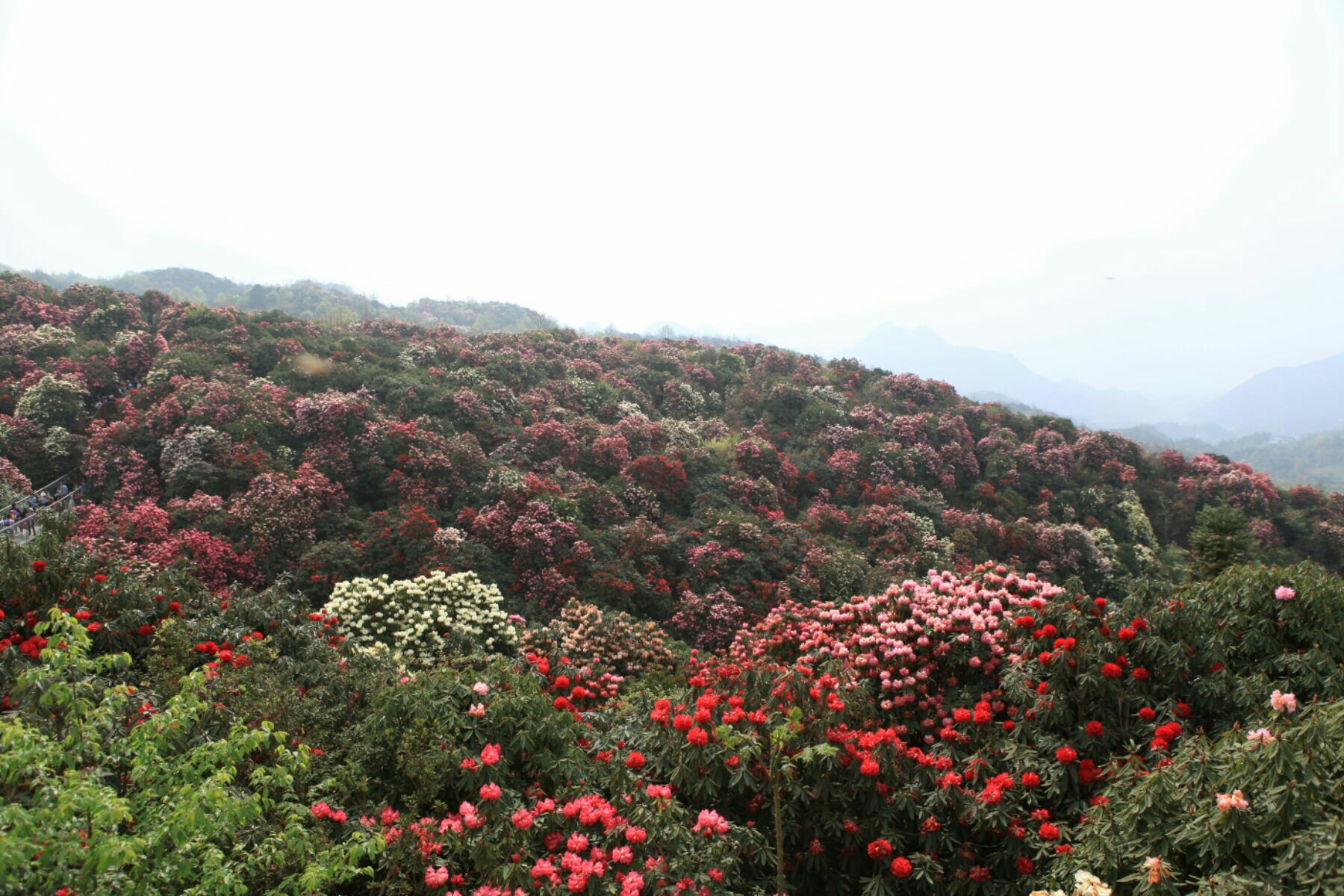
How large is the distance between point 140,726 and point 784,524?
12.6m

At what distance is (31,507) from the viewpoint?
12.1 m

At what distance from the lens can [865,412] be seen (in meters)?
21.7

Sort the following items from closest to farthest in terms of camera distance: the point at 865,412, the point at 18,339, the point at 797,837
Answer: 1. the point at 797,837
2. the point at 18,339
3. the point at 865,412

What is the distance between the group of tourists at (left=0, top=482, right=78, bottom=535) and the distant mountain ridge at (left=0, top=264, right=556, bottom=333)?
4418 centimetres

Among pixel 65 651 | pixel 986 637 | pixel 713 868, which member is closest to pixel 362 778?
pixel 65 651

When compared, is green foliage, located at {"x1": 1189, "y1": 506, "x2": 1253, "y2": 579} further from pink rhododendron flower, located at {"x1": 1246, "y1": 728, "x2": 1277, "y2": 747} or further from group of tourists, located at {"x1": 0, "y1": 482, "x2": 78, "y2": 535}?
group of tourists, located at {"x1": 0, "y1": 482, "x2": 78, "y2": 535}

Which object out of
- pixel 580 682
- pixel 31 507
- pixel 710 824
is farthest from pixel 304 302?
pixel 710 824

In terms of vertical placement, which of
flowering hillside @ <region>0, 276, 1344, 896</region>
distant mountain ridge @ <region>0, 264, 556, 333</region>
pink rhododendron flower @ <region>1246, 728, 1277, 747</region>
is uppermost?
distant mountain ridge @ <region>0, 264, 556, 333</region>

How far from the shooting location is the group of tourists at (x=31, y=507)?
11.0 meters

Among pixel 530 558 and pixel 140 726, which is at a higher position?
pixel 140 726

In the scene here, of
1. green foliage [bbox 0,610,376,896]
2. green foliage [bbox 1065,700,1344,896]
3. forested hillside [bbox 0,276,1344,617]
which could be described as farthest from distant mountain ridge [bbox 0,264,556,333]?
green foliage [bbox 1065,700,1344,896]

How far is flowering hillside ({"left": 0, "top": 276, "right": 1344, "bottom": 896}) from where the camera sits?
10.7ft

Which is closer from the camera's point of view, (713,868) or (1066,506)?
(713,868)

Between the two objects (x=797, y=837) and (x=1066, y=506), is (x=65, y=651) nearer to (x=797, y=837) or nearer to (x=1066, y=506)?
(x=797, y=837)
